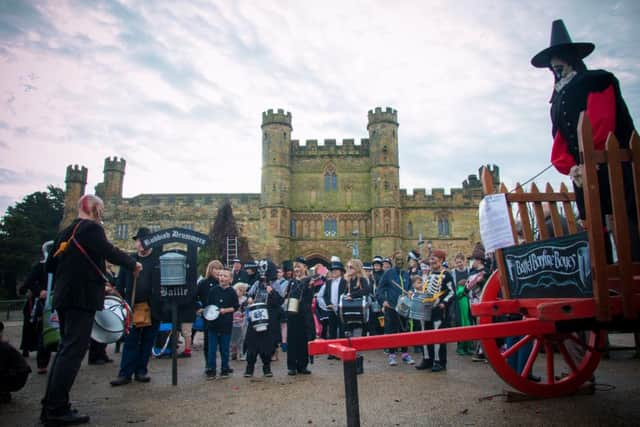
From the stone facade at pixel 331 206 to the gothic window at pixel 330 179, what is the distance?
3.7 inches

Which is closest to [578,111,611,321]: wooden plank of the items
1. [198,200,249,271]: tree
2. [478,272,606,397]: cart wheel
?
[478,272,606,397]: cart wheel

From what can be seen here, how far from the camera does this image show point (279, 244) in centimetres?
3756

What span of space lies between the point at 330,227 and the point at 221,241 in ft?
35.4

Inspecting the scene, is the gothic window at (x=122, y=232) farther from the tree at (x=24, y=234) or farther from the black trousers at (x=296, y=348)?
the black trousers at (x=296, y=348)

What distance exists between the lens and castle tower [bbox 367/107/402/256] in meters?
37.8

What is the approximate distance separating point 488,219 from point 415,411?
6.79ft

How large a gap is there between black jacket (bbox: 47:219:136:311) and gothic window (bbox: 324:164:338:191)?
118ft

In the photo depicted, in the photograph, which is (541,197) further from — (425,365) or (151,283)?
(151,283)

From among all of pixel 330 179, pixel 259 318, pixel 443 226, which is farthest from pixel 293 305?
pixel 443 226

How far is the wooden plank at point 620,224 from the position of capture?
9.42 feet

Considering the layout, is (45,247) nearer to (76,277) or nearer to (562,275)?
(76,277)

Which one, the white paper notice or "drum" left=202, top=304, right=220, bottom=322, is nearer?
the white paper notice

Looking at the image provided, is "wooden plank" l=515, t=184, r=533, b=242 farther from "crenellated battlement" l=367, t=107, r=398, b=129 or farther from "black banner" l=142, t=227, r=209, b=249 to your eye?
"crenellated battlement" l=367, t=107, r=398, b=129

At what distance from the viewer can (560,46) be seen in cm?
376
